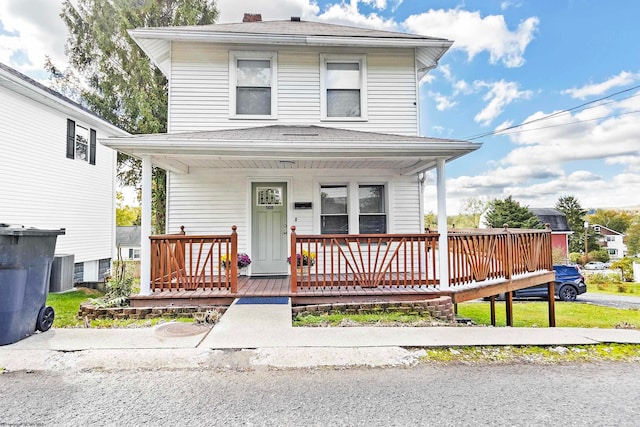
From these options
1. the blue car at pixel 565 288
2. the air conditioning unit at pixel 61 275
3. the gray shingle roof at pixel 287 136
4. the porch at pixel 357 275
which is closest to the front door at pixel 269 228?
the porch at pixel 357 275

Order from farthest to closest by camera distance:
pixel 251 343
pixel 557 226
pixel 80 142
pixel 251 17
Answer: pixel 557 226 → pixel 80 142 → pixel 251 17 → pixel 251 343

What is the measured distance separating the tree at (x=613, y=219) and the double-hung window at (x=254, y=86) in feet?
A: 254

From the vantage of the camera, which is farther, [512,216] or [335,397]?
[512,216]

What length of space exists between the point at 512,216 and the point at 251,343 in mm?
33141

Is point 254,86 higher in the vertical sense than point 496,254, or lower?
higher

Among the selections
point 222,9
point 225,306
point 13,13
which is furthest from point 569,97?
point 13,13

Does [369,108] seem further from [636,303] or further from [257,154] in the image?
[636,303]

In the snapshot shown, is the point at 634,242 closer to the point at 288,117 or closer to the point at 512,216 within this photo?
the point at 512,216

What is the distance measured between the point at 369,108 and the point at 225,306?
537cm

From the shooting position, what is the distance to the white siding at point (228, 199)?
726cm

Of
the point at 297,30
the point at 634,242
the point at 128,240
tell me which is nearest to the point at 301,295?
the point at 297,30

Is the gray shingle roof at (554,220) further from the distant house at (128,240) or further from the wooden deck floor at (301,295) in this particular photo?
the distant house at (128,240)

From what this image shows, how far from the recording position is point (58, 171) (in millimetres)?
10195

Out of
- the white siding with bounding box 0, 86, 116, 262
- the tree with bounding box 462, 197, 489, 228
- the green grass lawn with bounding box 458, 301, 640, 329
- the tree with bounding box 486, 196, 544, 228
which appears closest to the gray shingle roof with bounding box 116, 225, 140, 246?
the white siding with bounding box 0, 86, 116, 262
